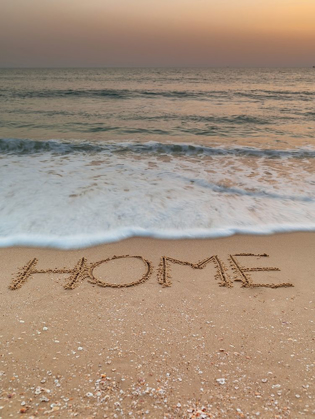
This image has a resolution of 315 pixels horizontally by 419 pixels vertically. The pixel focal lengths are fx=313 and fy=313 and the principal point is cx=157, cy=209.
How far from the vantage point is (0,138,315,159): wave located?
7.21 metres

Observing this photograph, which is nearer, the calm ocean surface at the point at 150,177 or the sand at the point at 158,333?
the sand at the point at 158,333

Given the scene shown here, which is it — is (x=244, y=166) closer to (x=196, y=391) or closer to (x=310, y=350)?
(x=310, y=350)

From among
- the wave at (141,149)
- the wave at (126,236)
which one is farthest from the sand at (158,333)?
the wave at (141,149)

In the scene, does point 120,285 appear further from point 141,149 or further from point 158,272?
point 141,149

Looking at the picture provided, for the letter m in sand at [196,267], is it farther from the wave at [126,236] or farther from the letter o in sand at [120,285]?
the wave at [126,236]

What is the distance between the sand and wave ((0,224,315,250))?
146 mm

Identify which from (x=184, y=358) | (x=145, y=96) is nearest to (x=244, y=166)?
(x=184, y=358)

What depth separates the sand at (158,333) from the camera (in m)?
1.67

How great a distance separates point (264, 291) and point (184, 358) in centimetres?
104

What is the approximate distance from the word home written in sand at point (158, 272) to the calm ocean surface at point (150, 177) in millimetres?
447

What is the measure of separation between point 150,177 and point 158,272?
2838 millimetres

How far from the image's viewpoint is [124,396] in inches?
66.3

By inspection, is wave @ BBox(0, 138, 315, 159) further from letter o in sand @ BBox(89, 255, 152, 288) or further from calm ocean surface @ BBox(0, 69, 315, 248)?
letter o in sand @ BBox(89, 255, 152, 288)

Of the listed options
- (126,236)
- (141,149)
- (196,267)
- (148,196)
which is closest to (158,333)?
(196,267)
